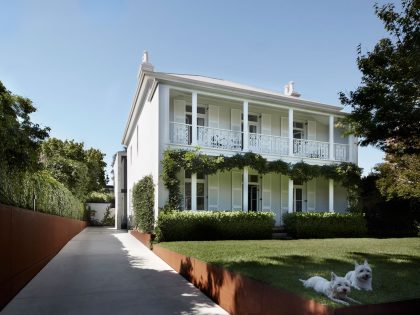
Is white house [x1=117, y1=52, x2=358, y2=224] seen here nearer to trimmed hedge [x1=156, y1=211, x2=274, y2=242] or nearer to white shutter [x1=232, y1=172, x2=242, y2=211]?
white shutter [x1=232, y1=172, x2=242, y2=211]

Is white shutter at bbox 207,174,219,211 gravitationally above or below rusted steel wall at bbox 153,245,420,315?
Result: above

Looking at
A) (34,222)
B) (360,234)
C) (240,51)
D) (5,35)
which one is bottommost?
(360,234)

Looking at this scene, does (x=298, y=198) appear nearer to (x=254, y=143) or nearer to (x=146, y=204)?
(x=254, y=143)

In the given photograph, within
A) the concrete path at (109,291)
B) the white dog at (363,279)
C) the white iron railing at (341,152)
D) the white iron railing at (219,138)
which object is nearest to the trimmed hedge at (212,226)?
the concrete path at (109,291)

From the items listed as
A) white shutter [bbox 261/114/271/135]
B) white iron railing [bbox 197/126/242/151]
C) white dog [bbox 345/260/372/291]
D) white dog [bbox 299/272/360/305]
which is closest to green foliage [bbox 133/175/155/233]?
white iron railing [bbox 197/126/242/151]

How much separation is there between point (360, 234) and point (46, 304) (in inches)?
579

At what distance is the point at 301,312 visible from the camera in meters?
4.13

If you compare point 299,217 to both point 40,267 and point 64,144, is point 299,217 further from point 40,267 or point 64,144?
point 64,144

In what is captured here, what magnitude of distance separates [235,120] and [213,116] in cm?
120

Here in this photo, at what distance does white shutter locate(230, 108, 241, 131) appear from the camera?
17.8 m

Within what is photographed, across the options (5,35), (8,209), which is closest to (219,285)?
(8,209)

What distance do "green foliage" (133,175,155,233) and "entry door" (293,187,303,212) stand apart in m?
7.61

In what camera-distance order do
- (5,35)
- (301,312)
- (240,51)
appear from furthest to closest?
1. (240,51)
2. (5,35)
3. (301,312)

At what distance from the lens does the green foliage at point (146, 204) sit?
50.9ft
